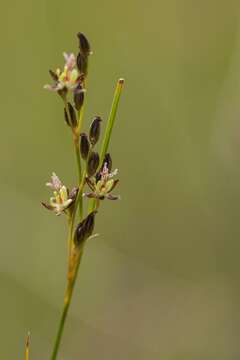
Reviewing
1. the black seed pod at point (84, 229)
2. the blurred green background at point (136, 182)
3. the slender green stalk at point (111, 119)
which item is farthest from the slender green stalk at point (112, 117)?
the blurred green background at point (136, 182)

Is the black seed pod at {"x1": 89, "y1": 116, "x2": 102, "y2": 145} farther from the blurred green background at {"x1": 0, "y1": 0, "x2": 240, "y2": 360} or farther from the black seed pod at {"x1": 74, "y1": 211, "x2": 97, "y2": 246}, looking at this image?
the blurred green background at {"x1": 0, "y1": 0, "x2": 240, "y2": 360}

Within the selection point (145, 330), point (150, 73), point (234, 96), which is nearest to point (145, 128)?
point (150, 73)

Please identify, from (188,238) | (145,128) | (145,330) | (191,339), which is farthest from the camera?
(145,128)

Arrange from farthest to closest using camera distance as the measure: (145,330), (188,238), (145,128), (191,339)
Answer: (145,128)
(188,238)
(145,330)
(191,339)

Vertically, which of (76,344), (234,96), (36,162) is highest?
(234,96)

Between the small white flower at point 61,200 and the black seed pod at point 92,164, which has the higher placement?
the black seed pod at point 92,164

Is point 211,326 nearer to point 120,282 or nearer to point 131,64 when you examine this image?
point 120,282

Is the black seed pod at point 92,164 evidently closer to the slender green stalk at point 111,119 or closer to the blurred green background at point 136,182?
the slender green stalk at point 111,119

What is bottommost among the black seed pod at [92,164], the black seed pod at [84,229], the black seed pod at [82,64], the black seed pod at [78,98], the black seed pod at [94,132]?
the black seed pod at [84,229]
